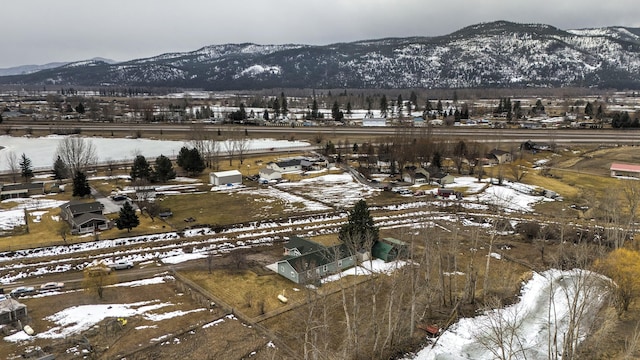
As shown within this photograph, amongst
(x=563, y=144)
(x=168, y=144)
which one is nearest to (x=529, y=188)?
(x=563, y=144)

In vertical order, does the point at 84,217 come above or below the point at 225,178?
below

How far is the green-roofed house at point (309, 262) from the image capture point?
3138 centimetres

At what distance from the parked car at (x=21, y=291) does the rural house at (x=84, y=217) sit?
1261cm

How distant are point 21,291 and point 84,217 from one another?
14356mm

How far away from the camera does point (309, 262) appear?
3247 cm

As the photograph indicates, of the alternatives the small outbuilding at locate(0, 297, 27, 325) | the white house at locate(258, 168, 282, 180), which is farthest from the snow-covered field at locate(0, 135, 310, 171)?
the small outbuilding at locate(0, 297, 27, 325)

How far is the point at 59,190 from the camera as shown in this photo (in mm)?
58750

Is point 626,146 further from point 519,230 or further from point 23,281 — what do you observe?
point 23,281

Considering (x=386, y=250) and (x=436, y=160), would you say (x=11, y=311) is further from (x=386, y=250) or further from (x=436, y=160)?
(x=436, y=160)

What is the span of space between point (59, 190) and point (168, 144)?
4009 cm

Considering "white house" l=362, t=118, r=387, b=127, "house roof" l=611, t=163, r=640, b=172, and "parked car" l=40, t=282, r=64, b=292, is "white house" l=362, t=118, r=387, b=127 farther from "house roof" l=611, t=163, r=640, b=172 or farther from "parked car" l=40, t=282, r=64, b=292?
"parked car" l=40, t=282, r=64, b=292

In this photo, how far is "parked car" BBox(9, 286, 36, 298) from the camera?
2987 cm

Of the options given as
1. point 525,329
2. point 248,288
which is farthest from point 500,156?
point 248,288

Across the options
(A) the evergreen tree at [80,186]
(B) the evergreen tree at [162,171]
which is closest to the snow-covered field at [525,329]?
(A) the evergreen tree at [80,186]
